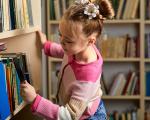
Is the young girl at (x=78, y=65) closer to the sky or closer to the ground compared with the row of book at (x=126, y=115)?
closer to the sky

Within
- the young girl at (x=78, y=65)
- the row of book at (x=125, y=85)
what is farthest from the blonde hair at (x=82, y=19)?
the row of book at (x=125, y=85)

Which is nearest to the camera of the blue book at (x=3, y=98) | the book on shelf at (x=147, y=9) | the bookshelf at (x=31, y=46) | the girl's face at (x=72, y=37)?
the blue book at (x=3, y=98)

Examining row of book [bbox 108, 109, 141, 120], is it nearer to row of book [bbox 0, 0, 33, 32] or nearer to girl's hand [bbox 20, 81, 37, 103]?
row of book [bbox 0, 0, 33, 32]

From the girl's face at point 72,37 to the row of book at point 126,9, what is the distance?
5.59 feet

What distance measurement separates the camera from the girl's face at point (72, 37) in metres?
1.46

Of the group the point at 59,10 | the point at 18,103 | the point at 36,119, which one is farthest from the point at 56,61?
the point at 18,103

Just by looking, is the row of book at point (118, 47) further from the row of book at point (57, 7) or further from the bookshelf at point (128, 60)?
the row of book at point (57, 7)

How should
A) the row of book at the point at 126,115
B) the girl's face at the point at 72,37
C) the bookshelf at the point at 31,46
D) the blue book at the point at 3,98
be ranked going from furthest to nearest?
the row of book at the point at 126,115
the bookshelf at the point at 31,46
the girl's face at the point at 72,37
the blue book at the point at 3,98

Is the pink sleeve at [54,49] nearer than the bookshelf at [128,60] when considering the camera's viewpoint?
Yes

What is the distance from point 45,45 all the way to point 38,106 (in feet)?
1.58

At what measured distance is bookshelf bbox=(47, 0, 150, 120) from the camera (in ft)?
10.2

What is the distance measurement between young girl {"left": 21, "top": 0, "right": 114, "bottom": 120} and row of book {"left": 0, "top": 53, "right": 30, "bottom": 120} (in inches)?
1.9

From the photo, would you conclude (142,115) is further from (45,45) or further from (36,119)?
(45,45)

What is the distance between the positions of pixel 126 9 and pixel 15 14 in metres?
1.73
